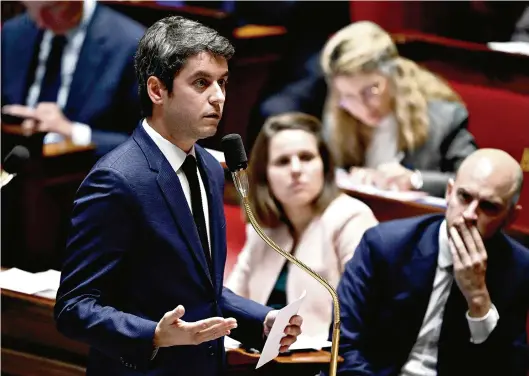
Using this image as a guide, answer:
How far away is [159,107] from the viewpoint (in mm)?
1855

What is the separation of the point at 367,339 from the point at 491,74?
66.0 inches

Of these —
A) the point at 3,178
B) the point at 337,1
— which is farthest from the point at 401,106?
the point at 3,178

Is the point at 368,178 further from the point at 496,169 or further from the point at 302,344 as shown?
the point at 302,344

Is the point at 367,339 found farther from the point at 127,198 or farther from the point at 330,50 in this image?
the point at 330,50

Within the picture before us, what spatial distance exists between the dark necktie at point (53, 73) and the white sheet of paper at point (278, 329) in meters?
2.54

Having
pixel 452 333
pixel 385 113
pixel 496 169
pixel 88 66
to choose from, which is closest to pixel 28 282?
pixel 452 333

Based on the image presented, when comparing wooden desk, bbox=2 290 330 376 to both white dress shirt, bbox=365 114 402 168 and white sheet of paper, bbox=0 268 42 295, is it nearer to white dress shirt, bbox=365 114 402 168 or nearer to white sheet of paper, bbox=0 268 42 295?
white sheet of paper, bbox=0 268 42 295

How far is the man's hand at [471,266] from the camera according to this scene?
8.73 ft

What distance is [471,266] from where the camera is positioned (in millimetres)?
2660

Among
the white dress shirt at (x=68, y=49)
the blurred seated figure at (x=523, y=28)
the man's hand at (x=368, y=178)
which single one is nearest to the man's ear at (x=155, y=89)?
the man's hand at (x=368, y=178)

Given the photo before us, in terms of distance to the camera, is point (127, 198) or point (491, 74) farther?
point (491, 74)

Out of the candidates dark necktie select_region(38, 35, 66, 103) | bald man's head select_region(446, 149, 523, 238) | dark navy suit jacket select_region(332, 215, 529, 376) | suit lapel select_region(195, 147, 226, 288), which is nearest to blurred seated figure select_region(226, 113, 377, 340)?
dark navy suit jacket select_region(332, 215, 529, 376)

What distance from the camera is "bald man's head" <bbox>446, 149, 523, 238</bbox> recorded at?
8.87 ft

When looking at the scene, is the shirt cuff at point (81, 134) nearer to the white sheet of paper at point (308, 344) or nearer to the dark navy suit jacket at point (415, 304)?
the dark navy suit jacket at point (415, 304)
